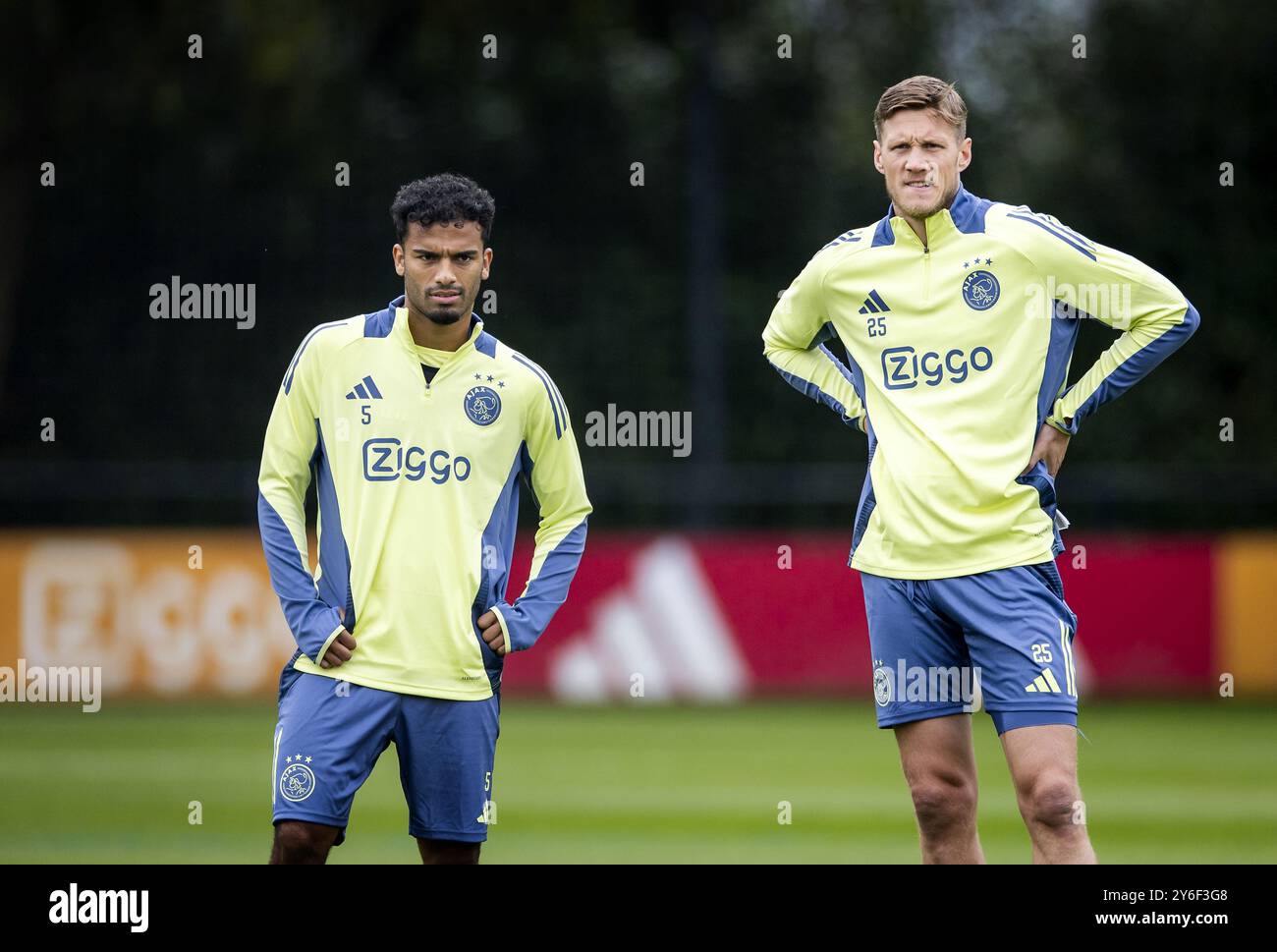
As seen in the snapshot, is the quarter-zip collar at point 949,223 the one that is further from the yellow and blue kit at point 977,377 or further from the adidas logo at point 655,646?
the adidas logo at point 655,646

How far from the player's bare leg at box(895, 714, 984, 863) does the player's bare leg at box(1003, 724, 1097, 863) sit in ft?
0.58

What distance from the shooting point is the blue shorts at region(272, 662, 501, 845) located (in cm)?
483

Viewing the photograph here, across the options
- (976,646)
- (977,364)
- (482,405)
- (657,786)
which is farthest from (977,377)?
(657,786)

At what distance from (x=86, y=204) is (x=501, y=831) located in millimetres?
10875

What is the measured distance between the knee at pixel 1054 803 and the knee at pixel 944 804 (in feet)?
0.87

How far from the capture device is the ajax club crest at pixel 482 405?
5039 millimetres

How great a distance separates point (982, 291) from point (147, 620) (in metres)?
10.7

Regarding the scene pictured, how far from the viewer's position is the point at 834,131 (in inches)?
768

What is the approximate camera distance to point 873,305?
5.13 metres
